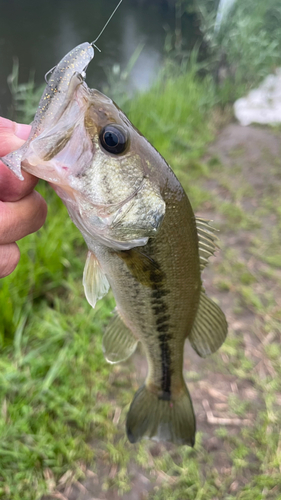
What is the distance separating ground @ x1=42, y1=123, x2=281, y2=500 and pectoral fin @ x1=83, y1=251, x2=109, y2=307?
1.35 metres

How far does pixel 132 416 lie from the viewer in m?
1.56

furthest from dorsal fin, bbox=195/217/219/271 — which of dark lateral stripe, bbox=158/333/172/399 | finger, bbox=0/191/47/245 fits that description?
finger, bbox=0/191/47/245

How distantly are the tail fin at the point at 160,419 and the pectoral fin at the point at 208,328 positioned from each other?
303mm

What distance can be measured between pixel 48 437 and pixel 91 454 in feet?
0.93

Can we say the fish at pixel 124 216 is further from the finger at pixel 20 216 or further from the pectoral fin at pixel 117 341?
the finger at pixel 20 216

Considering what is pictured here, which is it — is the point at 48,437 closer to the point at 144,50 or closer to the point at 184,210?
the point at 184,210

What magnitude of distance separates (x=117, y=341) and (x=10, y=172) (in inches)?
33.2

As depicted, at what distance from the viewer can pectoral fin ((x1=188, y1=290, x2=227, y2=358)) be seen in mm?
1370

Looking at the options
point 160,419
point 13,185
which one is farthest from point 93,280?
point 160,419

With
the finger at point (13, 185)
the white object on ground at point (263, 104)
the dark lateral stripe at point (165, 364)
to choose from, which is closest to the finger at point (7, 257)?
the finger at point (13, 185)

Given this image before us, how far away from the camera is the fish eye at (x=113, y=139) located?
95cm

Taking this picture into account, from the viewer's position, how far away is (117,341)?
1463 millimetres

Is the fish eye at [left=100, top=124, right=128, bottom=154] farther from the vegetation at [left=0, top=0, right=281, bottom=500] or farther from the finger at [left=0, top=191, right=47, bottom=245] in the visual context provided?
the vegetation at [left=0, top=0, right=281, bottom=500]

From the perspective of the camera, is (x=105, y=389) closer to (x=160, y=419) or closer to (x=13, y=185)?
(x=160, y=419)
